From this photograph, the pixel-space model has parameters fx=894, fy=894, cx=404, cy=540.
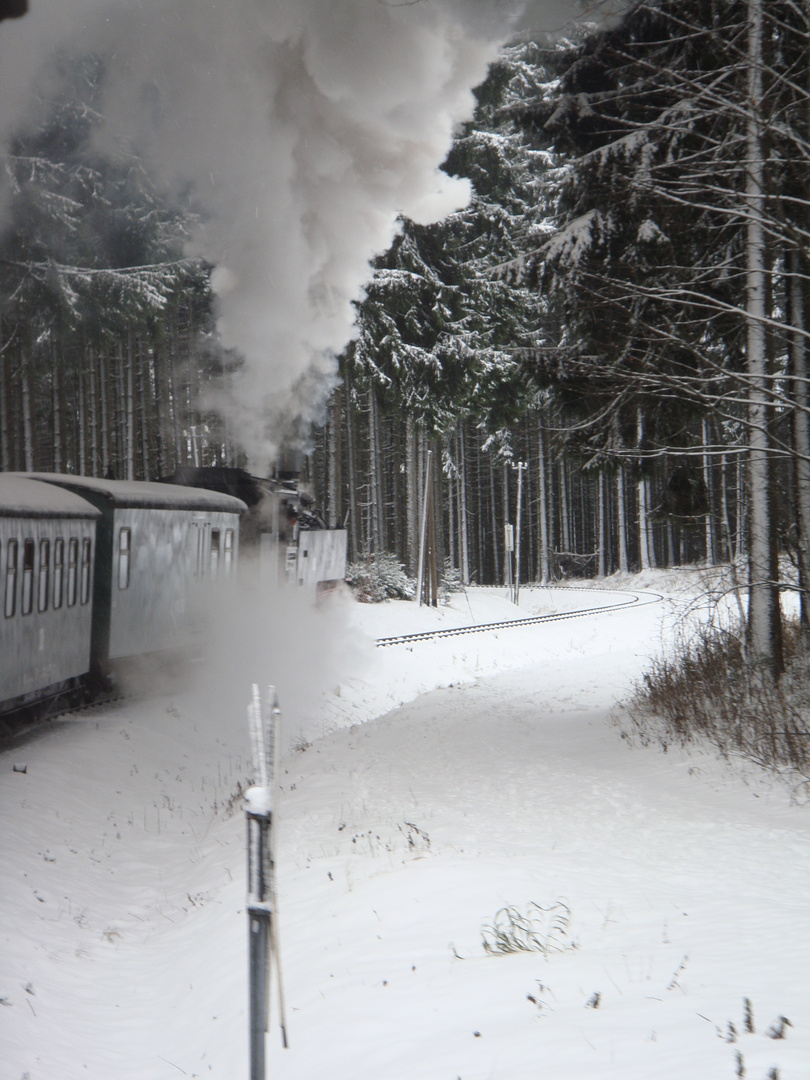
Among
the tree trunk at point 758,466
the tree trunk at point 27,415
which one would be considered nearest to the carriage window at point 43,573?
the tree trunk at point 758,466

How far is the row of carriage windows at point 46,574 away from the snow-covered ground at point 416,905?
5.53ft

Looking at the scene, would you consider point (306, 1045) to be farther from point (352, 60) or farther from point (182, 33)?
point (182, 33)

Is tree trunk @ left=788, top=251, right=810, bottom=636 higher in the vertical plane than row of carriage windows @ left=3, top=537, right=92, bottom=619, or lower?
higher

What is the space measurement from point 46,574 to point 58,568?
357mm

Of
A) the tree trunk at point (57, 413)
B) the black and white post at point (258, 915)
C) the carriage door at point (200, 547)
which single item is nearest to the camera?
the black and white post at point (258, 915)

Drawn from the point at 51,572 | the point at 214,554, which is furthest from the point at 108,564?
the point at 214,554

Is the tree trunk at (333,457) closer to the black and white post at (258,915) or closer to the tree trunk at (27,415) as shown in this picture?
the tree trunk at (27,415)

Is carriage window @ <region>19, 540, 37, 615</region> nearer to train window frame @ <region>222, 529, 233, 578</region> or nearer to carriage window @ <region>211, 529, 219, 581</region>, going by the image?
carriage window @ <region>211, 529, 219, 581</region>

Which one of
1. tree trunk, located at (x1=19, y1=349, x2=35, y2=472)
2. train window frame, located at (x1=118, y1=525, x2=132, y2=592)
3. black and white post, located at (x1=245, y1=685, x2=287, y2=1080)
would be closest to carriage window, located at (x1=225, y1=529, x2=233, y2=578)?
train window frame, located at (x1=118, y1=525, x2=132, y2=592)

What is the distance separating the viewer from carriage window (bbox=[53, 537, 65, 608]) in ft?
35.9

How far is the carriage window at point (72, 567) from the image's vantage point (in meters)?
11.4

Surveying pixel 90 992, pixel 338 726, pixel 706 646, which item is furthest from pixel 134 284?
pixel 90 992

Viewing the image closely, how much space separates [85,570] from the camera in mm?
11945

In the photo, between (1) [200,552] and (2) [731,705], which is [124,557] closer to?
(1) [200,552]
